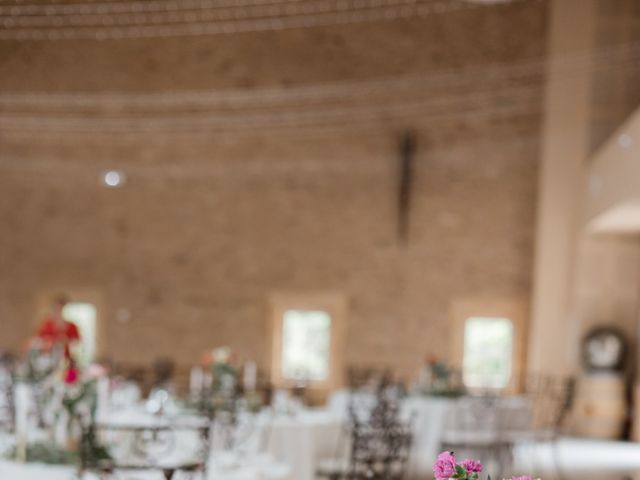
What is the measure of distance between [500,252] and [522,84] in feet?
6.66

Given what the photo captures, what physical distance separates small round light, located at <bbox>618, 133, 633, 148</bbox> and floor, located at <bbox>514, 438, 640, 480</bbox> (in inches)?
116

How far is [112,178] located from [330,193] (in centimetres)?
282

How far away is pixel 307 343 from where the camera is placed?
1271 centimetres

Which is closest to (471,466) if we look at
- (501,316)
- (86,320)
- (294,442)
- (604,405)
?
(294,442)

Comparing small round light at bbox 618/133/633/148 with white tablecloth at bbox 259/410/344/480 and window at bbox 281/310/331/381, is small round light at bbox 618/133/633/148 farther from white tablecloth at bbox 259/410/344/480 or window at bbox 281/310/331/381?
window at bbox 281/310/331/381

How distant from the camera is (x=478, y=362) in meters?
12.4

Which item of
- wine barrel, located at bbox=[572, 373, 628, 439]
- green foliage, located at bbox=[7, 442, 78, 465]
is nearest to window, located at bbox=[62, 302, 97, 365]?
wine barrel, located at bbox=[572, 373, 628, 439]

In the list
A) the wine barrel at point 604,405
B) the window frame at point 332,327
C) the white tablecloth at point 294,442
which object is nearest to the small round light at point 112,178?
the window frame at point 332,327

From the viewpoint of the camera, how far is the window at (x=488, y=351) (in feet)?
40.3

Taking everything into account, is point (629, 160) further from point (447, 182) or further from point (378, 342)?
point (378, 342)

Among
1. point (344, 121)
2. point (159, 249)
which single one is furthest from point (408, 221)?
point (159, 249)

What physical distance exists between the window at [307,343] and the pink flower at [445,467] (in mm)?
10146

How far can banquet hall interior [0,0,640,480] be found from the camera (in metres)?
11.9

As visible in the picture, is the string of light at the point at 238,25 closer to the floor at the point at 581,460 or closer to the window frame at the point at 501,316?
the window frame at the point at 501,316
